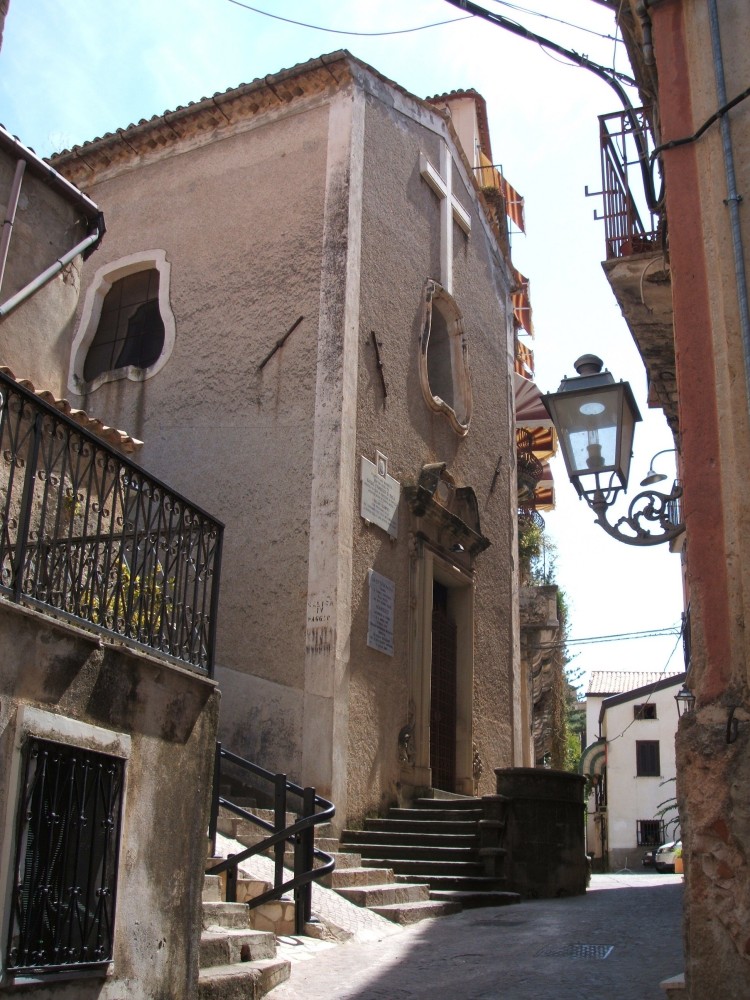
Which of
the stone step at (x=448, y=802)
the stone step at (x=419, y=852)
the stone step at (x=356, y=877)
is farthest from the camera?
the stone step at (x=448, y=802)

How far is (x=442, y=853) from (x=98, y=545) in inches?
241

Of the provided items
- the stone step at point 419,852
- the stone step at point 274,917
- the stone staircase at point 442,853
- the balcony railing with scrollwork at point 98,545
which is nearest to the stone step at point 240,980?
the stone step at point 274,917

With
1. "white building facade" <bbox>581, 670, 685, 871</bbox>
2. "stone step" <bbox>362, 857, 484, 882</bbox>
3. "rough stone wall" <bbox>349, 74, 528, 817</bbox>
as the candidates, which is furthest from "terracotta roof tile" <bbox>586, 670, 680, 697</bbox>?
"stone step" <bbox>362, 857, 484, 882</bbox>

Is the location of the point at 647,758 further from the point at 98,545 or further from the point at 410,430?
the point at 98,545

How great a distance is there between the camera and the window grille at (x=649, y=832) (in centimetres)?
3638

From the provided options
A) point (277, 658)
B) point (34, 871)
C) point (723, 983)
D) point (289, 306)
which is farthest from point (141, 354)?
point (723, 983)

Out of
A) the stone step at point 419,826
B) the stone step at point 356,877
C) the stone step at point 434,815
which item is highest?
the stone step at point 434,815

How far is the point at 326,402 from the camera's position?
459 inches

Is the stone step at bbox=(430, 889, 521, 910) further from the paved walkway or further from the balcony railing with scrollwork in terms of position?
the balcony railing with scrollwork

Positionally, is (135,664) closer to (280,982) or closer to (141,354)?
(280,982)

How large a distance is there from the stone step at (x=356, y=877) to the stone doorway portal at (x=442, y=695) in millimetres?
3846

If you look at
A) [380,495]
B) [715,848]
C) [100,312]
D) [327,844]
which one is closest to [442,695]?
[380,495]

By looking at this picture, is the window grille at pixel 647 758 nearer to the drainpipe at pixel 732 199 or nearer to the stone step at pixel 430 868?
the stone step at pixel 430 868

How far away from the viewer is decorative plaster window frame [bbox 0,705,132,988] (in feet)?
14.3
